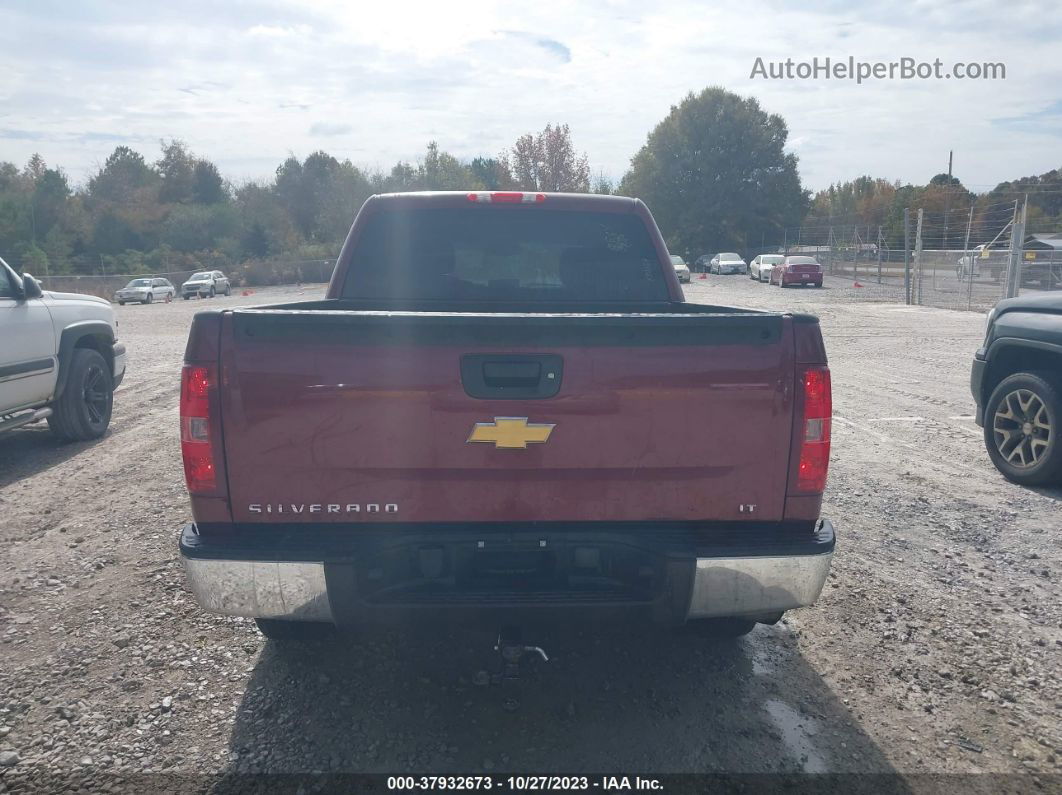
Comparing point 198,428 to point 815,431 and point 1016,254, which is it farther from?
point 1016,254

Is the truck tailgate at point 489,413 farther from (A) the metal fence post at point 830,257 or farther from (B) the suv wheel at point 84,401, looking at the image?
(A) the metal fence post at point 830,257

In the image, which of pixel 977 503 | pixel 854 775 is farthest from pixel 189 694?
pixel 977 503

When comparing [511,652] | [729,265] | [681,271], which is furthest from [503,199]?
[729,265]

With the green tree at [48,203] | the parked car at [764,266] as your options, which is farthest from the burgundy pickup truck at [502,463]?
the green tree at [48,203]

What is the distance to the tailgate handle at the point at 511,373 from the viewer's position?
8.89ft

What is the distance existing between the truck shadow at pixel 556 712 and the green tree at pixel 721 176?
6295 centimetres

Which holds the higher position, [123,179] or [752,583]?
[123,179]

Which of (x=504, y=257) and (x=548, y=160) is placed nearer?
(x=504, y=257)

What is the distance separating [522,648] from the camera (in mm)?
2723

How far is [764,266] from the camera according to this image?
→ 40.7m

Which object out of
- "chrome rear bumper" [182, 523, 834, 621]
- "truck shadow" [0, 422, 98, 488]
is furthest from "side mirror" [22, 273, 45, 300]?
"chrome rear bumper" [182, 523, 834, 621]

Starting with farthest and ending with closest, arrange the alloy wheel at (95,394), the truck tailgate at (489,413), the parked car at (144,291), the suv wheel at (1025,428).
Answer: the parked car at (144,291) → the alloy wheel at (95,394) → the suv wheel at (1025,428) → the truck tailgate at (489,413)

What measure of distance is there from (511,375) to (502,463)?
0.98ft

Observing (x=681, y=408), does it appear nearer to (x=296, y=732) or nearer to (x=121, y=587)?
(x=296, y=732)
